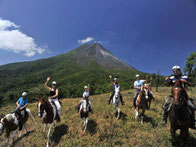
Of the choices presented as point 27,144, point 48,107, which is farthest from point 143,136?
point 27,144

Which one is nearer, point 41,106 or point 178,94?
point 178,94

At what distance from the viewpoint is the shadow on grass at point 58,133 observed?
6.52m

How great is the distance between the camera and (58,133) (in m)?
7.13

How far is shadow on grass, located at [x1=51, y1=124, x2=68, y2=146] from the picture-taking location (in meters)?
6.52

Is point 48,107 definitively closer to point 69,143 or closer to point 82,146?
point 69,143

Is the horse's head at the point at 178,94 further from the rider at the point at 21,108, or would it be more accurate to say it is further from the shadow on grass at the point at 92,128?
the rider at the point at 21,108

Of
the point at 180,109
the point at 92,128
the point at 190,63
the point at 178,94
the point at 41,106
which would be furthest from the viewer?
the point at 190,63

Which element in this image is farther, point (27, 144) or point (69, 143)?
point (27, 144)

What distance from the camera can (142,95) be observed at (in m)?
7.92

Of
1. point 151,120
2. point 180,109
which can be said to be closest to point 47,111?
point 180,109

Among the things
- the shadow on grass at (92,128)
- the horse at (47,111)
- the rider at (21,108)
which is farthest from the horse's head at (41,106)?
the shadow on grass at (92,128)

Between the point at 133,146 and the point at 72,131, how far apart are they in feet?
14.3

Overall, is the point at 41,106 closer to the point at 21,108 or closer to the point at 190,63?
the point at 21,108

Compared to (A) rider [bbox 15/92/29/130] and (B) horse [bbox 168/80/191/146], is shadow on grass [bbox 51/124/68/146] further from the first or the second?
(B) horse [bbox 168/80/191/146]
